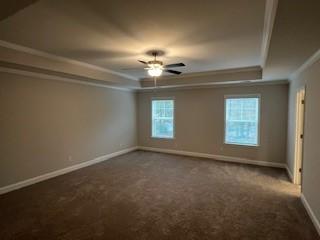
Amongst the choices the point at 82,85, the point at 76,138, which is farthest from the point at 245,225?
the point at 82,85

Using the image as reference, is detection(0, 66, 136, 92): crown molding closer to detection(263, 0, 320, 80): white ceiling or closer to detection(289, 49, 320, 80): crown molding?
detection(263, 0, 320, 80): white ceiling

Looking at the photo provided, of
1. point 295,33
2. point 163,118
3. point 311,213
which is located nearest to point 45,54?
point 295,33

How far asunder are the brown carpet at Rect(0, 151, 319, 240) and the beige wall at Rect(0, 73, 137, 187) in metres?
0.51

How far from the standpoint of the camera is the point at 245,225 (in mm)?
2684

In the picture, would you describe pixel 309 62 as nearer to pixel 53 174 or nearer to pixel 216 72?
pixel 216 72

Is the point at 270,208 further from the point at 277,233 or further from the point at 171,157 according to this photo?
the point at 171,157

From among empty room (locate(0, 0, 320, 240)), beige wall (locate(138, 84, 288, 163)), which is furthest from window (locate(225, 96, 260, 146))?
beige wall (locate(138, 84, 288, 163))

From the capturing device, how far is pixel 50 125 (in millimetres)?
4531

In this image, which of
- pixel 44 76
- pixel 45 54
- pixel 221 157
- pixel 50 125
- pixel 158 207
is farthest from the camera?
pixel 221 157

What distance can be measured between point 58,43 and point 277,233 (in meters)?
4.27

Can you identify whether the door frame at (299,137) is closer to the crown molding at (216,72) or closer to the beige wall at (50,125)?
the crown molding at (216,72)

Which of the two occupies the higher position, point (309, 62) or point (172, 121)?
point (309, 62)

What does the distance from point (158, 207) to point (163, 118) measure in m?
4.34

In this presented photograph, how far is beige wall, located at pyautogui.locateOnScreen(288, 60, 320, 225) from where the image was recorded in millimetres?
2680
